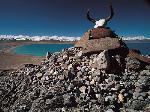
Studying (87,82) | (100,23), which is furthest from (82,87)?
(100,23)

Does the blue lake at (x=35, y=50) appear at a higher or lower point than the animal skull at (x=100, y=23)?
lower

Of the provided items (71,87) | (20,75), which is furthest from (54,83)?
(20,75)

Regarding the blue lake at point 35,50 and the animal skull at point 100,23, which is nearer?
the animal skull at point 100,23

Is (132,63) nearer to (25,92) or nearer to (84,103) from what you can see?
(84,103)

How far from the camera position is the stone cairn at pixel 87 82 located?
9055 mm

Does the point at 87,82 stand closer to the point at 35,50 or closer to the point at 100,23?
the point at 100,23

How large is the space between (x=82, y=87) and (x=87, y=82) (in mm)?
350

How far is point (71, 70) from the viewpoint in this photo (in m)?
10.6

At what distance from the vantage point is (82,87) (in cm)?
966

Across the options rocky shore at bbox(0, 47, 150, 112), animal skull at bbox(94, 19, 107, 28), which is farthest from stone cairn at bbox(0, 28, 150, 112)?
animal skull at bbox(94, 19, 107, 28)

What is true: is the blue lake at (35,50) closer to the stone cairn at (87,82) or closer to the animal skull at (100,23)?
the animal skull at (100,23)

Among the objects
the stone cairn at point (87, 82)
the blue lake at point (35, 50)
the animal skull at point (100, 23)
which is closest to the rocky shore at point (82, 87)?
the stone cairn at point (87, 82)

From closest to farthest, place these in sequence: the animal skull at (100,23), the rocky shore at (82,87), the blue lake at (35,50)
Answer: the rocky shore at (82,87) < the animal skull at (100,23) < the blue lake at (35,50)

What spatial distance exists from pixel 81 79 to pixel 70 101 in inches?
49.4
